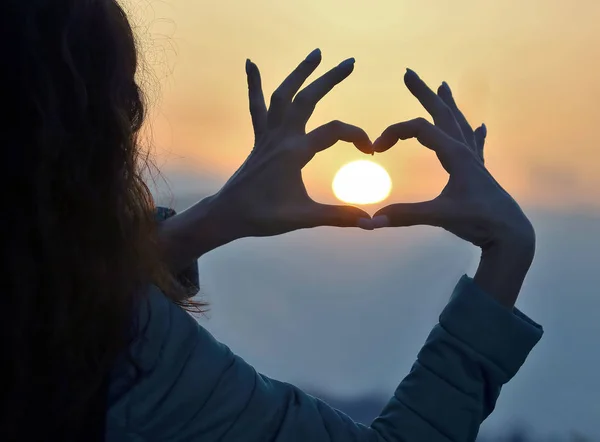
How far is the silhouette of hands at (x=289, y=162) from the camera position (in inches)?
25.3

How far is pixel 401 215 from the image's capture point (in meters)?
0.65

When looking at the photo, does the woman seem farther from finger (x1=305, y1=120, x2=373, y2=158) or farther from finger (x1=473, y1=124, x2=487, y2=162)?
finger (x1=473, y1=124, x2=487, y2=162)

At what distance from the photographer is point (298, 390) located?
583mm

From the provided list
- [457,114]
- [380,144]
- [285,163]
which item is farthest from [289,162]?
[457,114]

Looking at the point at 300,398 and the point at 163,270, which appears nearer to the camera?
the point at 300,398

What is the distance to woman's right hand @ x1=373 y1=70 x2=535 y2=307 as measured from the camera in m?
0.65

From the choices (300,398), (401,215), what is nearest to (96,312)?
(300,398)

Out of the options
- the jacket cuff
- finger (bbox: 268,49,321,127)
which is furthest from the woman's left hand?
the jacket cuff

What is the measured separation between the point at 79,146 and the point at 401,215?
29cm

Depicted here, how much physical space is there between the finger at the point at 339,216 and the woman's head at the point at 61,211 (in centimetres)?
17

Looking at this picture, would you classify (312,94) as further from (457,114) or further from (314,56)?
(457,114)

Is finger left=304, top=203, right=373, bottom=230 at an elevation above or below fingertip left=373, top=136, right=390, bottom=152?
below

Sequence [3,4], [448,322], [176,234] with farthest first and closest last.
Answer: [176,234] < [448,322] < [3,4]

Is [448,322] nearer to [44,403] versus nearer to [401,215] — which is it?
[401,215]
